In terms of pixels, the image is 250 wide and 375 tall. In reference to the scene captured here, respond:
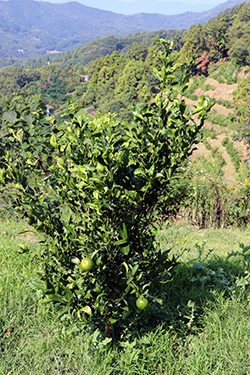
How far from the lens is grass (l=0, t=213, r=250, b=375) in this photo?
2.24 meters

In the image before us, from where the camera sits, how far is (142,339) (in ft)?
7.55

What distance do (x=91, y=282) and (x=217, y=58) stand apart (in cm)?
6022

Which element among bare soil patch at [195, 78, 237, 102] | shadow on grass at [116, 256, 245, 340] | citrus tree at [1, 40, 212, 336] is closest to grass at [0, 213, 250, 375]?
shadow on grass at [116, 256, 245, 340]

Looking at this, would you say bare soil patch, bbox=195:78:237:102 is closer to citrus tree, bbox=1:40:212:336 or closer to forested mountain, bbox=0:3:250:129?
forested mountain, bbox=0:3:250:129

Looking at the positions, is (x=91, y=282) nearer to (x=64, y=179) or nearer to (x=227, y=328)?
(x=64, y=179)

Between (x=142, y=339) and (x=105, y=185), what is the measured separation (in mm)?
1579

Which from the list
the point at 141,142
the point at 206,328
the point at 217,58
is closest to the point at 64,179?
the point at 141,142

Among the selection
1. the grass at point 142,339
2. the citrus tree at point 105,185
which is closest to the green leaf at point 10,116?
the citrus tree at point 105,185

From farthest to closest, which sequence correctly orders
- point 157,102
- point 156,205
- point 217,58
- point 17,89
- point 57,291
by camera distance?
point 17,89 → point 217,58 → point 156,205 → point 57,291 → point 157,102

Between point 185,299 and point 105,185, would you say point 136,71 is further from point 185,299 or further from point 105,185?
point 105,185

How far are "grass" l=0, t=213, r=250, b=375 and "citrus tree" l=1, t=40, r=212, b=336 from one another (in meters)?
0.30

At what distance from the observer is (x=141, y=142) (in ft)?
5.50

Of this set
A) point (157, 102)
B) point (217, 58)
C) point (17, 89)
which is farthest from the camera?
point (17, 89)

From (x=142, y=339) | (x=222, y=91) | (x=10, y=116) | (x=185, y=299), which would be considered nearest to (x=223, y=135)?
(x=222, y=91)
